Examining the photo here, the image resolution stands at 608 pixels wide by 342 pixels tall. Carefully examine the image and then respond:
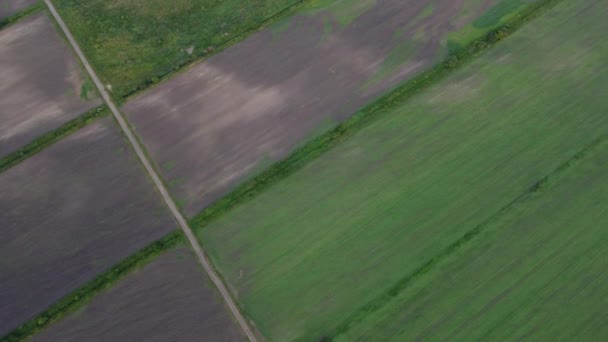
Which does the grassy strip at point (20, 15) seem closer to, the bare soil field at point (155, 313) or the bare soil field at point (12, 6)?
the bare soil field at point (12, 6)

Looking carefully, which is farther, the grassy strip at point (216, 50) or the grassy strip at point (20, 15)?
the grassy strip at point (20, 15)

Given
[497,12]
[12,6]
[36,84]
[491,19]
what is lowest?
[491,19]

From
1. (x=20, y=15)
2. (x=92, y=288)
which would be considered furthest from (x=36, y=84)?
(x=92, y=288)

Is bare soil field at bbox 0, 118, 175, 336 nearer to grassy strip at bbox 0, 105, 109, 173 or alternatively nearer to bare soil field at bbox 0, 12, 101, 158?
grassy strip at bbox 0, 105, 109, 173

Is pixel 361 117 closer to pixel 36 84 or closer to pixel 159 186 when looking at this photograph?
pixel 159 186

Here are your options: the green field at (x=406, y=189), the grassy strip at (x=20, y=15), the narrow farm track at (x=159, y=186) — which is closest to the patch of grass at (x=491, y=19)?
the green field at (x=406, y=189)
